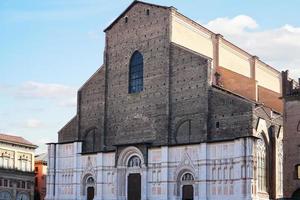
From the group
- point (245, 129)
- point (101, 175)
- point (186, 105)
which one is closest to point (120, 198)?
point (101, 175)

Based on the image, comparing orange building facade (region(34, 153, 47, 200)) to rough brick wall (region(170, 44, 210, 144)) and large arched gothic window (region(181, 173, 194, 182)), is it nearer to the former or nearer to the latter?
rough brick wall (region(170, 44, 210, 144))

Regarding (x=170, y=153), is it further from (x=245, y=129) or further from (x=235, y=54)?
(x=235, y=54)

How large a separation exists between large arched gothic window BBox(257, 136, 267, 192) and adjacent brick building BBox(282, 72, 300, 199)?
3903 mm

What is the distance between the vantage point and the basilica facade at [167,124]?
35.2m

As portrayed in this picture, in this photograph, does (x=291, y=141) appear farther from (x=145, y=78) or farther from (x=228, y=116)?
(x=145, y=78)

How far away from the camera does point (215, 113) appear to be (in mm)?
36250

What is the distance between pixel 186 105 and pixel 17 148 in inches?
803

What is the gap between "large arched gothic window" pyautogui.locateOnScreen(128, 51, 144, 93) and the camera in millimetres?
40862

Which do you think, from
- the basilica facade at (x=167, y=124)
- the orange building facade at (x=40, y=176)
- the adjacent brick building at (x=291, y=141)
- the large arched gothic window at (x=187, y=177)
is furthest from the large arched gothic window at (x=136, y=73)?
the orange building facade at (x=40, y=176)

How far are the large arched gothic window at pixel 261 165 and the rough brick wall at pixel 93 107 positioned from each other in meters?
11.9

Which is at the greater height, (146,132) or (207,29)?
(207,29)

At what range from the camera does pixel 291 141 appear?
30.8 metres

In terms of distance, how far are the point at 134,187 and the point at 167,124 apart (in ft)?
15.8

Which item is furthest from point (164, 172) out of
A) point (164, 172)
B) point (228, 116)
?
point (228, 116)
